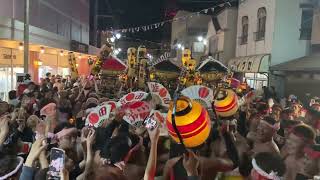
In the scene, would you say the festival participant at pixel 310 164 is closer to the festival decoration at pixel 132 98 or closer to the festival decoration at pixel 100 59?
the festival decoration at pixel 132 98

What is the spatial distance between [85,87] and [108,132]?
6.97m

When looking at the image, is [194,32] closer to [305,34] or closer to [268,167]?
[305,34]

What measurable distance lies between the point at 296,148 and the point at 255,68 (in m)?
17.8

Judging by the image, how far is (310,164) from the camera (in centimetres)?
424

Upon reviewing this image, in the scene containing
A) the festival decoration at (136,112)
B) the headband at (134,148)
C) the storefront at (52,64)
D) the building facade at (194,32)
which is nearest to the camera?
the headband at (134,148)

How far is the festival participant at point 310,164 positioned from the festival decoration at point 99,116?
2683 millimetres

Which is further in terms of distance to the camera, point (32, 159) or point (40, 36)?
point (40, 36)

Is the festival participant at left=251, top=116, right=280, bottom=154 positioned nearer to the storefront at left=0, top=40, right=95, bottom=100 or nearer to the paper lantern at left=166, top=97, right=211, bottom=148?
the paper lantern at left=166, top=97, right=211, bottom=148

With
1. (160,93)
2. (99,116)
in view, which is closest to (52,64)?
(160,93)

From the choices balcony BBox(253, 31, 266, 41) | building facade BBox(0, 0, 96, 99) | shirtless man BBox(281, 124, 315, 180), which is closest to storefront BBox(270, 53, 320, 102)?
balcony BBox(253, 31, 266, 41)

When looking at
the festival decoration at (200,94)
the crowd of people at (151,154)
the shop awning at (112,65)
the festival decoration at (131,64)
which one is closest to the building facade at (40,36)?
the shop awning at (112,65)

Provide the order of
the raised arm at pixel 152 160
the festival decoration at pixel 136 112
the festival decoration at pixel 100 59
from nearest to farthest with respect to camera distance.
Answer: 1. the raised arm at pixel 152 160
2. the festival decoration at pixel 136 112
3. the festival decoration at pixel 100 59

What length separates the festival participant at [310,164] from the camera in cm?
416

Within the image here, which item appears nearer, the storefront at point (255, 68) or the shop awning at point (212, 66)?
the shop awning at point (212, 66)
